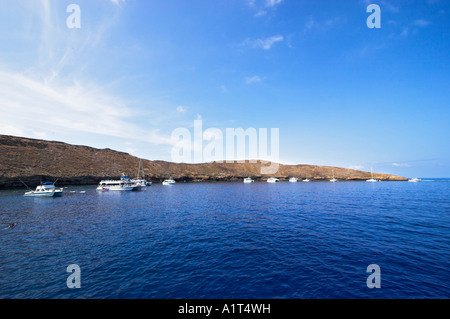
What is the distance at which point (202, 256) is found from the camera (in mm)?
12906

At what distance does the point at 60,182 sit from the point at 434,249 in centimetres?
10768

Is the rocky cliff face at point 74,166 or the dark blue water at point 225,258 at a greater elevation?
the rocky cliff face at point 74,166

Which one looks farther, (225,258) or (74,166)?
(74,166)

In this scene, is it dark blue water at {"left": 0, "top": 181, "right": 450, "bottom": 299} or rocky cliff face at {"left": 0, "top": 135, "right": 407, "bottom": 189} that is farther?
rocky cliff face at {"left": 0, "top": 135, "right": 407, "bottom": 189}

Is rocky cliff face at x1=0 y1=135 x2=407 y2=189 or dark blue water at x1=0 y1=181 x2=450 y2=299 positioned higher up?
rocky cliff face at x1=0 y1=135 x2=407 y2=189

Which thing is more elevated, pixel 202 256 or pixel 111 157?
pixel 111 157

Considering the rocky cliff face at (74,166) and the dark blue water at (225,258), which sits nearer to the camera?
the dark blue water at (225,258)

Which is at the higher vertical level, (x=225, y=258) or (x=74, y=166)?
(x=74, y=166)

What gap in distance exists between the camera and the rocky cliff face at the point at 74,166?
6994 centimetres

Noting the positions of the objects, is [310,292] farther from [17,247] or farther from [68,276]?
[17,247]

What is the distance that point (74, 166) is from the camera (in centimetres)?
8888

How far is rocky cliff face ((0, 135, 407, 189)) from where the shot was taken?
229 feet
